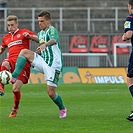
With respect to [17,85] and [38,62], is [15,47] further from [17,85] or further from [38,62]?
[38,62]

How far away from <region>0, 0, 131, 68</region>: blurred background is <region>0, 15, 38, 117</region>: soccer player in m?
16.7

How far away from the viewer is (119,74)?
87.2ft

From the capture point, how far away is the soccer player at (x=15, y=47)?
42.4ft

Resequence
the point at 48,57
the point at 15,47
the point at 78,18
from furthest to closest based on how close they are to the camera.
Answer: the point at 78,18
the point at 15,47
the point at 48,57

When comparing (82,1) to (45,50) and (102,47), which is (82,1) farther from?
(45,50)

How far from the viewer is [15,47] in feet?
Result: 44.2

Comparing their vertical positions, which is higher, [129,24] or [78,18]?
[129,24]

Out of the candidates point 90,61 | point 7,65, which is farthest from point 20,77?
point 90,61

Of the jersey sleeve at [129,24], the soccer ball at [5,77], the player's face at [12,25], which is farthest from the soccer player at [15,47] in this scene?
the jersey sleeve at [129,24]

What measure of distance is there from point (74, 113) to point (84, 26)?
2047 cm

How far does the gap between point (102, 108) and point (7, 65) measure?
2745 millimetres

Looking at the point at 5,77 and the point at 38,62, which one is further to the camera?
the point at 38,62

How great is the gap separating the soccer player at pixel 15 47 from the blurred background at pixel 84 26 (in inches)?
659

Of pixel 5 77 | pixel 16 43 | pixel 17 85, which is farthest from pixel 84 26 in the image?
pixel 5 77
